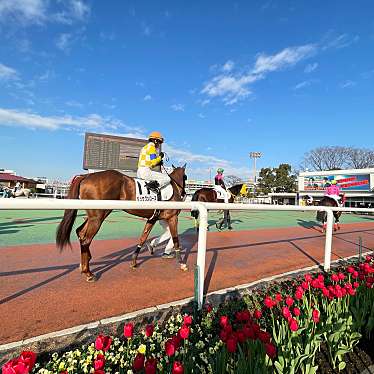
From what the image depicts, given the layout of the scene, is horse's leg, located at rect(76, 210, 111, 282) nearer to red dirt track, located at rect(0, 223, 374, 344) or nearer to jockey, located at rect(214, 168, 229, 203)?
red dirt track, located at rect(0, 223, 374, 344)

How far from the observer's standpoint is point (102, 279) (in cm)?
335

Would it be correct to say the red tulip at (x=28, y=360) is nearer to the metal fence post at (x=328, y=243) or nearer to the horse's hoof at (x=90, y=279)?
the horse's hoof at (x=90, y=279)

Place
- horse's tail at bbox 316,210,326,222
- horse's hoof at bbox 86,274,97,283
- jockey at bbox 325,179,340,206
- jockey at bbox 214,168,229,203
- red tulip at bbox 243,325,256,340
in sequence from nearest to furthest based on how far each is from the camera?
red tulip at bbox 243,325,256,340, horse's hoof at bbox 86,274,97,283, horse's tail at bbox 316,210,326,222, jockey at bbox 325,179,340,206, jockey at bbox 214,168,229,203

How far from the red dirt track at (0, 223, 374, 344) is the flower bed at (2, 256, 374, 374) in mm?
678

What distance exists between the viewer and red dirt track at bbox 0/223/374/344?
234 cm

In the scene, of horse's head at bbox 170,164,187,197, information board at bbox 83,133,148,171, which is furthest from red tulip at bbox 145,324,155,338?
information board at bbox 83,133,148,171

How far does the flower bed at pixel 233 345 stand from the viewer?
1212 millimetres

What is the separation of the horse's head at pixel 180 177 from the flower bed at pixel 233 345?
10.3 ft

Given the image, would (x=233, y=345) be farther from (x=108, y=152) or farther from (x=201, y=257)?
(x=108, y=152)

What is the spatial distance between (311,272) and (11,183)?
3530 centimetres

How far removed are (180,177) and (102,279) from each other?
2.57 meters

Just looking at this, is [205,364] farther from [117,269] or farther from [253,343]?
[117,269]

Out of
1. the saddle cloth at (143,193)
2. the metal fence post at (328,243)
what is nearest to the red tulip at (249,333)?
the saddle cloth at (143,193)

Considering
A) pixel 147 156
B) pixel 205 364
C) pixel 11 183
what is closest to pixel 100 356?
pixel 205 364
